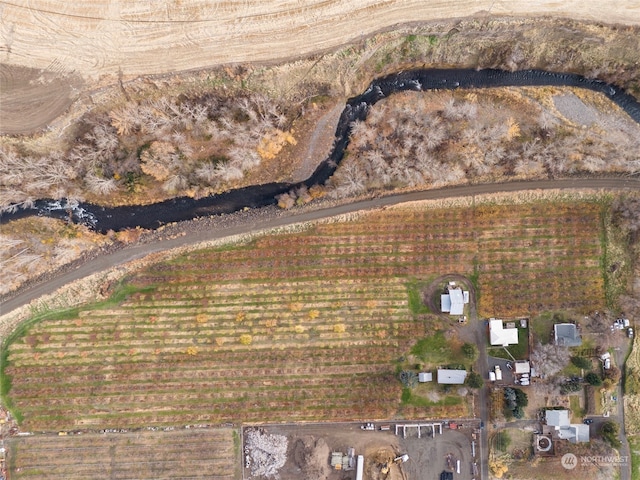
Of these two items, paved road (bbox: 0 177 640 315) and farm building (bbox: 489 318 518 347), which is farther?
paved road (bbox: 0 177 640 315)

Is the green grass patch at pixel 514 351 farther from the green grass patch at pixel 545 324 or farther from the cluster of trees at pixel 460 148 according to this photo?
the cluster of trees at pixel 460 148

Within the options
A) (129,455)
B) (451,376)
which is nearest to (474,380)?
(451,376)

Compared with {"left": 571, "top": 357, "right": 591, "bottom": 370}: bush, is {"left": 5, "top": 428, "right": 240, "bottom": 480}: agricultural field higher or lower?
lower

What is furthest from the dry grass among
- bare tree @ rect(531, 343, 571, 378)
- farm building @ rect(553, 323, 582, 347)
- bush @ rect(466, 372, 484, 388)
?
bush @ rect(466, 372, 484, 388)

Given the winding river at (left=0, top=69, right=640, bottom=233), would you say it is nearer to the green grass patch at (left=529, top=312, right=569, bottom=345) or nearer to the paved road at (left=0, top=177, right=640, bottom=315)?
the paved road at (left=0, top=177, right=640, bottom=315)

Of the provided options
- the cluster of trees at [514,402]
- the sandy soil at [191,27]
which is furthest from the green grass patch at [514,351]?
the sandy soil at [191,27]

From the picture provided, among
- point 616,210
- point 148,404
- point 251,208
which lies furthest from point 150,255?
point 616,210
